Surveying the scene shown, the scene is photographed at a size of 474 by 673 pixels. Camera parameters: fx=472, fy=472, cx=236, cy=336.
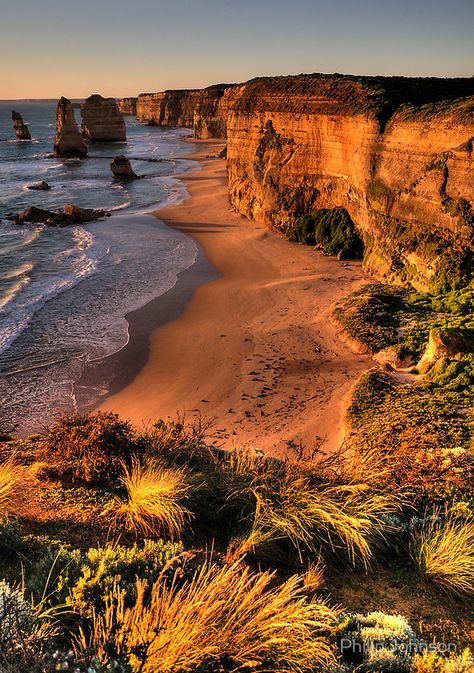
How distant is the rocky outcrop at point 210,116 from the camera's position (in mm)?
90500

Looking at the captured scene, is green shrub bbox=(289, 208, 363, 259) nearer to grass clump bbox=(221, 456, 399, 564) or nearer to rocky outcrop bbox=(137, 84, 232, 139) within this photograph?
grass clump bbox=(221, 456, 399, 564)

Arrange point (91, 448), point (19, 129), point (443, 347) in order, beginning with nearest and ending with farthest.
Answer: point (91, 448) → point (443, 347) → point (19, 129)

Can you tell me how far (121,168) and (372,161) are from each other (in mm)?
34941

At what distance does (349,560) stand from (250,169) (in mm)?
27801

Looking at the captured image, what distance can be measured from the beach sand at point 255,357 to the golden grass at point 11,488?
4.53 meters

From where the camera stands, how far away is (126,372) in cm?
1377

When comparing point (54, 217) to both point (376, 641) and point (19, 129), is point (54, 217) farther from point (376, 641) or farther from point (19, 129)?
point (19, 129)

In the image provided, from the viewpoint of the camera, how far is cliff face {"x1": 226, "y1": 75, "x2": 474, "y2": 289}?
15844mm

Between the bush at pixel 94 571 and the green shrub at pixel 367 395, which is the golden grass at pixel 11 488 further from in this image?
the green shrub at pixel 367 395

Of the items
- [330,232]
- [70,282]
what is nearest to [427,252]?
[330,232]

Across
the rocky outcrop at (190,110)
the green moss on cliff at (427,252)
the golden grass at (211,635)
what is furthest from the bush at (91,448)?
the rocky outcrop at (190,110)

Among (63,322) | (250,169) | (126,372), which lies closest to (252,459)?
(126,372)

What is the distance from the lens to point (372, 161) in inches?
783

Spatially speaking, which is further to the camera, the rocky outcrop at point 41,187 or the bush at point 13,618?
the rocky outcrop at point 41,187
